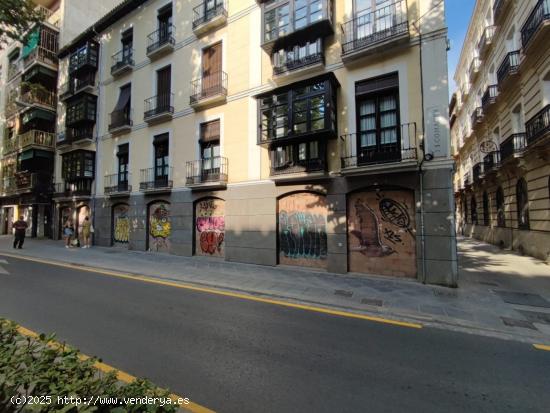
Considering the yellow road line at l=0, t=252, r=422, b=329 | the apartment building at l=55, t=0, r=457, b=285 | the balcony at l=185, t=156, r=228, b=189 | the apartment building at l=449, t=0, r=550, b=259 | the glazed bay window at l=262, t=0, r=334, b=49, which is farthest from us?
the balcony at l=185, t=156, r=228, b=189

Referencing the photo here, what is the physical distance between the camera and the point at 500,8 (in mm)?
14398

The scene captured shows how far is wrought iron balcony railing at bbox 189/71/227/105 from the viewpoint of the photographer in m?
12.4

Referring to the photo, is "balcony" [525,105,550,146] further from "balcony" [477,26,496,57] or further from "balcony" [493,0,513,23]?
"balcony" [477,26,496,57]

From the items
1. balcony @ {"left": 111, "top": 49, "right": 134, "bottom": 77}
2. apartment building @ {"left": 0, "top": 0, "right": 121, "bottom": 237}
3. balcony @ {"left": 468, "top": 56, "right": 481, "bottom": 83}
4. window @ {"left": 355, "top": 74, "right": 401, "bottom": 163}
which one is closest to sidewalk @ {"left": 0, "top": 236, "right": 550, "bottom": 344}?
window @ {"left": 355, "top": 74, "right": 401, "bottom": 163}

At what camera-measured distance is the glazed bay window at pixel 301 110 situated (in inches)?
366

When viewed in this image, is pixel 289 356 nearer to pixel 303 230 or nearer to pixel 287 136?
pixel 303 230

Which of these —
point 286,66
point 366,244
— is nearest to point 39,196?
point 286,66

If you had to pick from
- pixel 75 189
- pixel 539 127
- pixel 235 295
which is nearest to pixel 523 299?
pixel 235 295

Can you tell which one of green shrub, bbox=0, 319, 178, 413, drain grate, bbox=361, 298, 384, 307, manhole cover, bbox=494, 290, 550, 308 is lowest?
manhole cover, bbox=494, 290, 550, 308

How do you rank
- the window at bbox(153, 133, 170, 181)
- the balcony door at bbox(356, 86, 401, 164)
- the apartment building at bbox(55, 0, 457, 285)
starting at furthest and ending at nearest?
the window at bbox(153, 133, 170, 181), the balcony door at bbox(356, 86, 401, 164), the apartment building at bbox(55, 0, 457, 285)

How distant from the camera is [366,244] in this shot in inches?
364

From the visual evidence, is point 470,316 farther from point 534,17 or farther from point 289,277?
point 534,17

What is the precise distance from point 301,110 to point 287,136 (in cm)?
100

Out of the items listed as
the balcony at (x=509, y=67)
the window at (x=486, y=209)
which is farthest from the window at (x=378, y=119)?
the window at (x=486, y=209)
